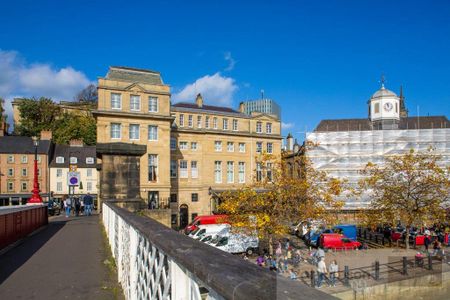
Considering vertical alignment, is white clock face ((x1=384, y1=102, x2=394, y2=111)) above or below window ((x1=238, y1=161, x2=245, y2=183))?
above

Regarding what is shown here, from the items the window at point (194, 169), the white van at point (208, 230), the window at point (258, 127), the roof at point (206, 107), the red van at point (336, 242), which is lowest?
the red van at point (336, 242)

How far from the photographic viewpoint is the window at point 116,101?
35.8 m

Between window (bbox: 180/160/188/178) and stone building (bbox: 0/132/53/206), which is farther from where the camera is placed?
stone building (bbox: 0/132/53/206)

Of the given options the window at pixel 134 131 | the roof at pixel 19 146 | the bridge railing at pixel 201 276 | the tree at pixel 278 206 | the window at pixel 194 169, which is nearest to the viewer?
the bridge railing at pixel 201 276

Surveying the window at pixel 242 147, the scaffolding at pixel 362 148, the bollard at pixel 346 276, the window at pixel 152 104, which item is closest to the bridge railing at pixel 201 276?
the bollard at pixel 346 276

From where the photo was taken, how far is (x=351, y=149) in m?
40.1

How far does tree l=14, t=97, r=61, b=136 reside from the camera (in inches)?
2430

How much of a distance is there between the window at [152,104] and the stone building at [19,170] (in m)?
23.7

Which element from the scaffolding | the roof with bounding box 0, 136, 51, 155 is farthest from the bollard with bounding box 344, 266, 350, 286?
the roof with bounding box 0, 136, 51, 155

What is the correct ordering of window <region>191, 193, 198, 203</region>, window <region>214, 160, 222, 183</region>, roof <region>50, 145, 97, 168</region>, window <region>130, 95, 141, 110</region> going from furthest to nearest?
roof <region>50, 145, 97, 168</region> → window <region>214, 160, 222, 183</region> → window <region>191, 193, 198, 203</region> → window <region>130, 95, 141, 110</region>

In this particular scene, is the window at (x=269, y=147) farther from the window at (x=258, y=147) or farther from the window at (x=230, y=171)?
the window at (x=230, y=171)

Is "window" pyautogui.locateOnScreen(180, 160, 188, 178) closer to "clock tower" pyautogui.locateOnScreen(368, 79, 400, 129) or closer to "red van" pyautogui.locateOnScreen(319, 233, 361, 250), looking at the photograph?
"red van" pyautogui.locateOnScreen(319, 233, 361, 250)

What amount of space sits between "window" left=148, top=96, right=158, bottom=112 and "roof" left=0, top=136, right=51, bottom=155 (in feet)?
77.6

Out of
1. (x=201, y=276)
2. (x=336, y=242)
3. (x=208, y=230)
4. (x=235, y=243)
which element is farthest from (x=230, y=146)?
(x=201, y=276)
